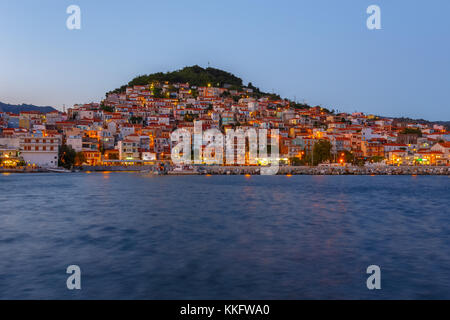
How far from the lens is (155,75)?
5256 inches

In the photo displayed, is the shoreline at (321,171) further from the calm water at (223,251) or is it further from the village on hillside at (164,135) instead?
the calm water at (223,251)

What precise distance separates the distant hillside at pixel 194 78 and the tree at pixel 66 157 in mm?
62070

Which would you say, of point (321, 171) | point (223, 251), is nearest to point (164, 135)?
point (321, 171)

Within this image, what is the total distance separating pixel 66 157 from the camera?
60344mm

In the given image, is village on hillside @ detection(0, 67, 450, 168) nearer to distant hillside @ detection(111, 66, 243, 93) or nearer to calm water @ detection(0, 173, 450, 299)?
distant hillside @ detection(111, 66, 243, 93)

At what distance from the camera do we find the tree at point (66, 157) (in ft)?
196

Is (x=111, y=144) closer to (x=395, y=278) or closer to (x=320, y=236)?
(x=320, y=236)

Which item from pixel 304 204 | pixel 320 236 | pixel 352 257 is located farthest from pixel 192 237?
pixel 304 204

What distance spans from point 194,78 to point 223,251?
421ft

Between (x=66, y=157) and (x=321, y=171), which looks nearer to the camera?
(x=321, y=171)

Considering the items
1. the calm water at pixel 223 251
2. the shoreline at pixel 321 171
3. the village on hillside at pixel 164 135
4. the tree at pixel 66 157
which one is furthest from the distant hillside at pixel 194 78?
the calm water at pixel 223 251

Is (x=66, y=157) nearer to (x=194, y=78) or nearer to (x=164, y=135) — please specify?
(x=164, y=135)

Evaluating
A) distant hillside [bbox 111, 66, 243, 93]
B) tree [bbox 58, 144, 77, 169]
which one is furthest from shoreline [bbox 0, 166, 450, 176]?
distant hillside [bbox 111, 66, 243, 93]
